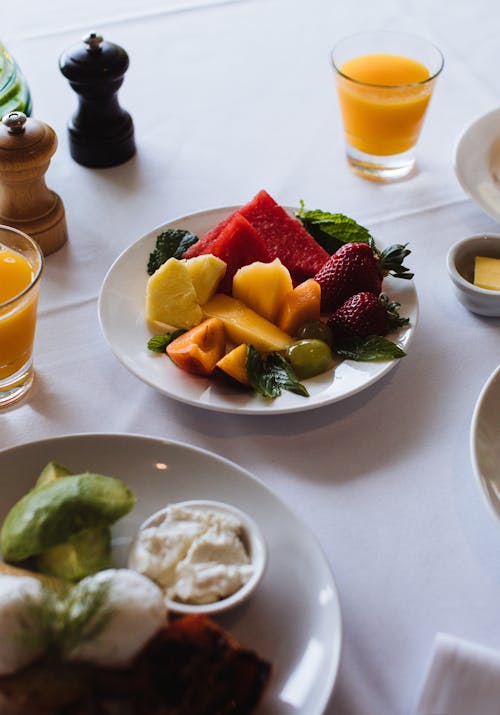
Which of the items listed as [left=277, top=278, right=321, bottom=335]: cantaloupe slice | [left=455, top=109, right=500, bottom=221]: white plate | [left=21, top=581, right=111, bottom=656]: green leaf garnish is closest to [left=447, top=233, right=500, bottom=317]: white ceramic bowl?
[left=455, top=109, right=500, bottom=221]: white plate

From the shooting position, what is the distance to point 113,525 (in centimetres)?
86

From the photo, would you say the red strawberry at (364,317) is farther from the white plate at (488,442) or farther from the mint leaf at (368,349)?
the white plate at (488,442)

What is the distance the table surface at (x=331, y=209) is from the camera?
0.86 metres

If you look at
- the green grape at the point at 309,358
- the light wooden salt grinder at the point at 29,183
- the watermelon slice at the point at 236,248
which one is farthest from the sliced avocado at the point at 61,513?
the light wooden salt grinder at the point at 29,183

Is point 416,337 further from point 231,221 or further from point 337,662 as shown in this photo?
point 337,662

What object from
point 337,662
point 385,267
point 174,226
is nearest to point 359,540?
point 337,662

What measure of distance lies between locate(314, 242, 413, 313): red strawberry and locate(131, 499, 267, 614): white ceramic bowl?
40cm

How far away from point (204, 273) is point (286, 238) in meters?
0.17

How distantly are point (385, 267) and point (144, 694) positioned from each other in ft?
2.36

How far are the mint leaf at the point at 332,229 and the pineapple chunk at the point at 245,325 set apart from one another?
21 centimetres

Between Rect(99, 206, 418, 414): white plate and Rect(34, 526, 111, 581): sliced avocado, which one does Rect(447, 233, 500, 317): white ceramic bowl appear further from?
Rect(34, 526, 111, 581): sliced avocado

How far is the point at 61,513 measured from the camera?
2.49 feet

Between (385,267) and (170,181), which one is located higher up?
(385,267)

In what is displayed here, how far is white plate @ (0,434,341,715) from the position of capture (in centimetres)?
73
